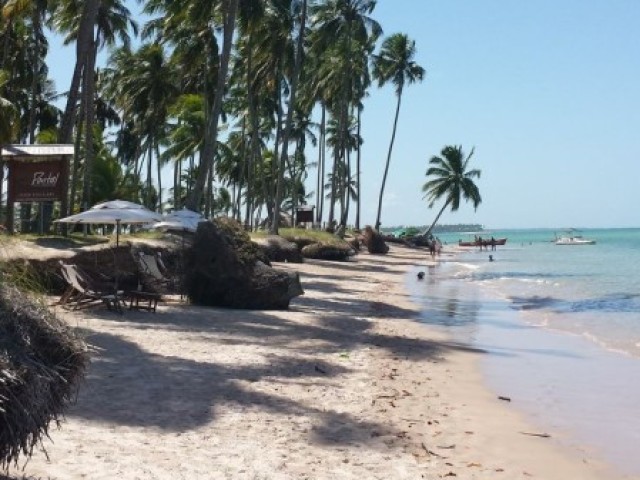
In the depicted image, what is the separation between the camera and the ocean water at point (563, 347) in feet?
25.6

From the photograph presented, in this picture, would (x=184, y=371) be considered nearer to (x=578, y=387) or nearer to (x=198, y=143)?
(x=578, y=387)

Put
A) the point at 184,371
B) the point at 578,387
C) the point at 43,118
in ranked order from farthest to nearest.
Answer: the point at 43,118, the point at 578,387, the point at 184,371

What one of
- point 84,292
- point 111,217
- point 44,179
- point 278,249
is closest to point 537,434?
point 84,292

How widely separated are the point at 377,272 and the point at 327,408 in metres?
26.9

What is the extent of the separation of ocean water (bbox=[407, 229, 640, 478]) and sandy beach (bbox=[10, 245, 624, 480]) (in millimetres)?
502

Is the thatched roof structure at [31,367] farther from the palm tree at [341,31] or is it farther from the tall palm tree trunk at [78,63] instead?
the palm tree at [341,31]

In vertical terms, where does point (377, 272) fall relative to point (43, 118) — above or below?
below

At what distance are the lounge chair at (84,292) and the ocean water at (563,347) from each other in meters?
6.50

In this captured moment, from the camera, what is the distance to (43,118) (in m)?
40.2

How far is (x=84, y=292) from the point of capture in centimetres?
1226

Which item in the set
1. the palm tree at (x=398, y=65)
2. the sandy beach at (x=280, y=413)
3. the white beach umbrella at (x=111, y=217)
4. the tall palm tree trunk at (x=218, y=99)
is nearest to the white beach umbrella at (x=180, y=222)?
the white beach umbrella at (x=111, y=217)

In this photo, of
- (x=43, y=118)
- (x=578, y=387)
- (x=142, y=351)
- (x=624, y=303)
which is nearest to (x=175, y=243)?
(x=142, y=351)

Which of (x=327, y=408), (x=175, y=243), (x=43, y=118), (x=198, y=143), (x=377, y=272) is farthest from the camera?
(x=198, y=143)

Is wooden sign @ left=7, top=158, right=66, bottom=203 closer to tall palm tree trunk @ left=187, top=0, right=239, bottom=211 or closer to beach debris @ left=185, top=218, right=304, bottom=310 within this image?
beach debris @ left=185, top=218, right=304, bottom=310
